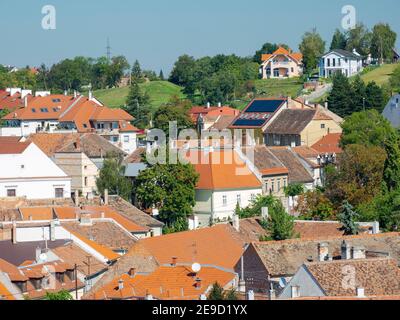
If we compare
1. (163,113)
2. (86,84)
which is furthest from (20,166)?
(86,84)

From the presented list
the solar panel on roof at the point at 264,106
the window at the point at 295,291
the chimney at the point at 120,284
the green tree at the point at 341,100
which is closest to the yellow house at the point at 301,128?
the solar panel on roof at the point at 264,106

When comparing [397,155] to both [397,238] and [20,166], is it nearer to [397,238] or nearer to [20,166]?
[20,166]

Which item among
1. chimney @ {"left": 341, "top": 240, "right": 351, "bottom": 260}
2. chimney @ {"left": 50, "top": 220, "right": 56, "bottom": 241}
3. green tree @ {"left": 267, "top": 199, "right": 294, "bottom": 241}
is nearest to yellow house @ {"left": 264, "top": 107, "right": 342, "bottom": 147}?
green tree @ {"left": 267, "top": 199, "right": 294, "bottom": 241}

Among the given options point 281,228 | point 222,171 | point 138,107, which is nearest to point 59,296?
point 281,228

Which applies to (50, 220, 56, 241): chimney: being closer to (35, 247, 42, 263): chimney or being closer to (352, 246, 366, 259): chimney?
(35, 247, 42, 263): chimney

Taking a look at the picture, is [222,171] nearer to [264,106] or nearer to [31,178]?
[31,178]
